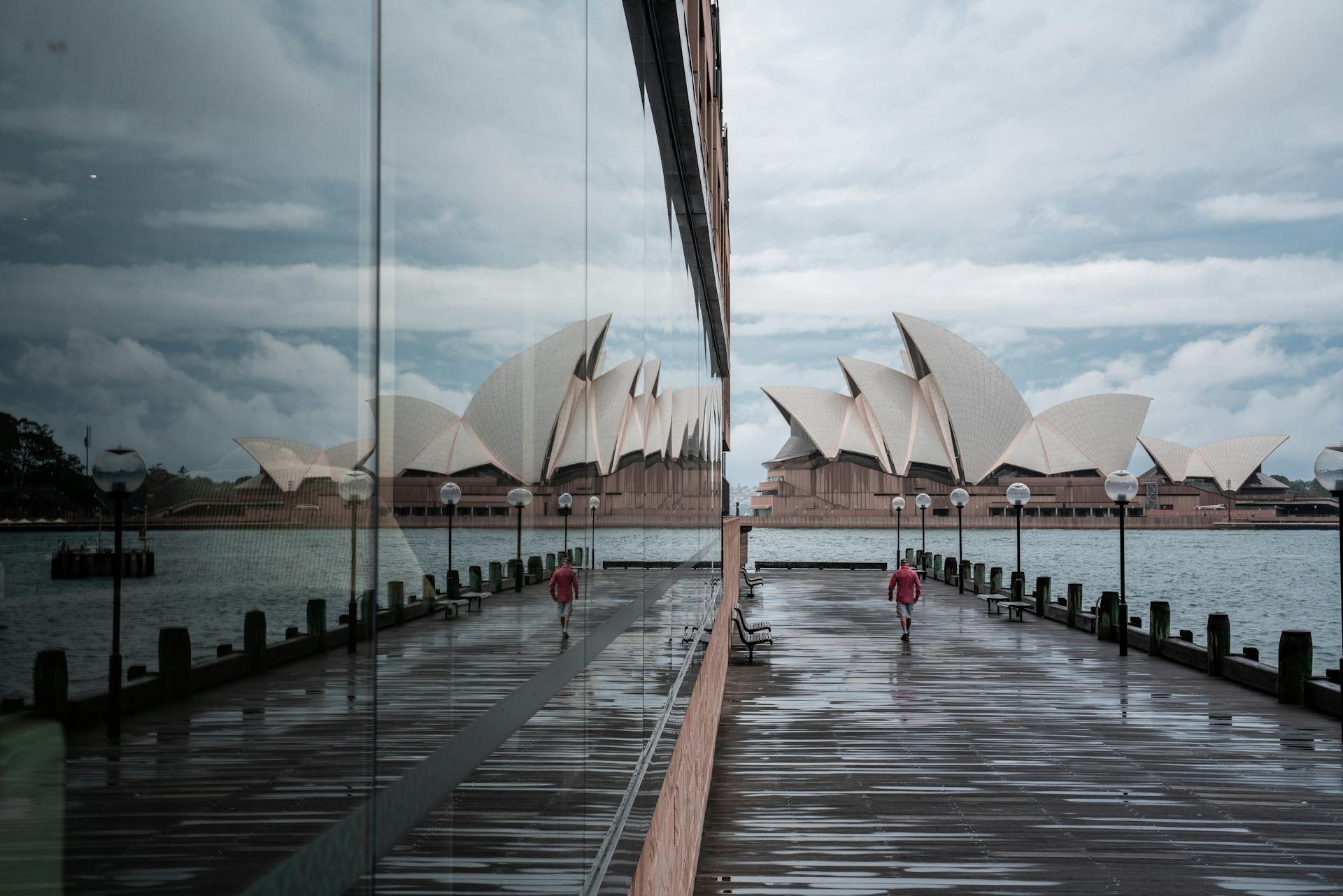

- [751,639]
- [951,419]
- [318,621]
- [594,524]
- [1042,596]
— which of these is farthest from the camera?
[951,419]

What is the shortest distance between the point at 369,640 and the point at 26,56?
1.80 feet

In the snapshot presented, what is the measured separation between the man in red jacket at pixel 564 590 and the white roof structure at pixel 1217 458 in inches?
3847

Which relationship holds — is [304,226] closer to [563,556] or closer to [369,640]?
[369,640]

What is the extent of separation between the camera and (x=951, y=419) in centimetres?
7100

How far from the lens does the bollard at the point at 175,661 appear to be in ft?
2.17

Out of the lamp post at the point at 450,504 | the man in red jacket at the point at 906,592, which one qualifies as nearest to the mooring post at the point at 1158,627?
the man in red jacket at the point at 906,592

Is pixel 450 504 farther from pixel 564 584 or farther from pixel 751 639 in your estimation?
pixel 751 639

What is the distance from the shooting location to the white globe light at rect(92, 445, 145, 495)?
22.1 inches

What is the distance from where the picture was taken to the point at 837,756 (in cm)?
834

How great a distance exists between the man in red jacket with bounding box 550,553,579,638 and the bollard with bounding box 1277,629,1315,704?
10.4 metres

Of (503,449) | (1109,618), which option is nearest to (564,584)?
(503,449)

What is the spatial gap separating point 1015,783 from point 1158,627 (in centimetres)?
769

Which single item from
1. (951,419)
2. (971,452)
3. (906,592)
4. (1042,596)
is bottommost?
(1042,596)

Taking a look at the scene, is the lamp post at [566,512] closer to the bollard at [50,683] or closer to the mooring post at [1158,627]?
the bollard at [50,683]
